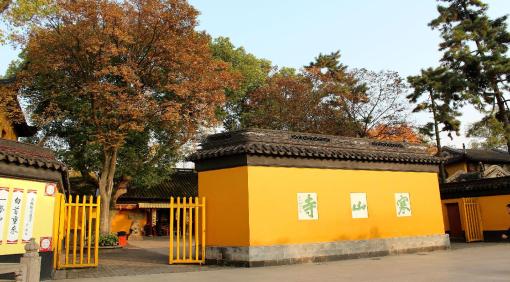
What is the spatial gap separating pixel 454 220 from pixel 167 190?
1913 cm

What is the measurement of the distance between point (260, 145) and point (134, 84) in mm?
9289

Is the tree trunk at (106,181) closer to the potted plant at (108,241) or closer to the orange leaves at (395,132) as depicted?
the potted plant at (108,241)

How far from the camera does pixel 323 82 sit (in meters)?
27.8

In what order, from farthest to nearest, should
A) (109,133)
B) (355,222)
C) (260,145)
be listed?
(109,133)
(355,222)
(260,145)

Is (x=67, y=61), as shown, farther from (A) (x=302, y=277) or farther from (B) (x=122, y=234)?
(A) (x=302, y=277)

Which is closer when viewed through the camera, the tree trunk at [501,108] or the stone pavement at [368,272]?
the stone pavement at [368,272]

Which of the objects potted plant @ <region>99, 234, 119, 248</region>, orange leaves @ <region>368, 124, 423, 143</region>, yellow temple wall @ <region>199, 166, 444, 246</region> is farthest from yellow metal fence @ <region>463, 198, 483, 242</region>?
potted plant @ <region>99, 234, 119, 248</region>

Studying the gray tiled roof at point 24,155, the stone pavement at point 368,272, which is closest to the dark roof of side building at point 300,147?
the stone pavement at point 368,272

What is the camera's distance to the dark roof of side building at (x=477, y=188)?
715 inches

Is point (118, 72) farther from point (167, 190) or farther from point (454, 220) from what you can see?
point (454, 220)

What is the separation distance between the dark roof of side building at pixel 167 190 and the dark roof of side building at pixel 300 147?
52.5 ft

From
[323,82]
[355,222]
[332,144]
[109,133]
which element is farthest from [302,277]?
[323,82]

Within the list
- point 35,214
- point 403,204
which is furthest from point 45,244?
point 403,204

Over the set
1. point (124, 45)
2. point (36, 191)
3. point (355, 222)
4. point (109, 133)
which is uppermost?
point (124, 45)
